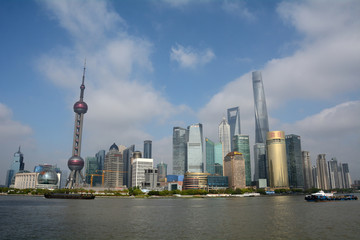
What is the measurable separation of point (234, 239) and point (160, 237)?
14.5 metres

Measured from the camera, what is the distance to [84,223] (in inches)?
3051

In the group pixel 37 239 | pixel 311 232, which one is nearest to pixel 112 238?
pixel 37 239

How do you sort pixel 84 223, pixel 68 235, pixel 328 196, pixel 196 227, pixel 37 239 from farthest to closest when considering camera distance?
pixel 328 196
pixel 84 223
pixel 196 227
pixel 68 235
pixel 37 239

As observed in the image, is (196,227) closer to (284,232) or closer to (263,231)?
(263,231)

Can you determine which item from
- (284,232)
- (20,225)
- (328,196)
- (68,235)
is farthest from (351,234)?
(328,196)

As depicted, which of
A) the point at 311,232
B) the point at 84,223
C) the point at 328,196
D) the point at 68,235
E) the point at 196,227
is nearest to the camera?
the point at 68,235

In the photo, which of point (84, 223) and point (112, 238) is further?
point (84, 223)

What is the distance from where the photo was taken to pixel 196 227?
237 ft

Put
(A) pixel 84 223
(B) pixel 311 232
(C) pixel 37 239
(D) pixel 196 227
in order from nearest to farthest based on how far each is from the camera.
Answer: (C) pixel 37 239 < (B) pixel 311 232 < (D) pixel 196 227 < (A) pixel 84 223

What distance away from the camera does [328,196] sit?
200 meters

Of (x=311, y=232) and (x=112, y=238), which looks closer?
(x=112, y=238)

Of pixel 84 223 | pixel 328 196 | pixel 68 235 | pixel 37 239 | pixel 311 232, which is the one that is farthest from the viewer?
pixel 328 196

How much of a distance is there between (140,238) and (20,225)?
36.2 metres

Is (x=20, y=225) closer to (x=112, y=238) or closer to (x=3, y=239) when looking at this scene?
(x=3, y=239)
